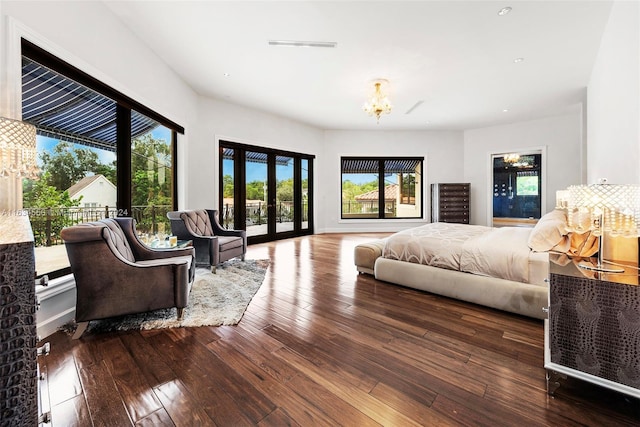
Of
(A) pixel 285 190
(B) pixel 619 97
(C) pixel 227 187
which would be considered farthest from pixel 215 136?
(B) pixel 619 97

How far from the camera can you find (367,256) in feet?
11.7

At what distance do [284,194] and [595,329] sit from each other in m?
6.27

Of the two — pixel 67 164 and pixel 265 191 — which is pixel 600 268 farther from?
pixel 265 191

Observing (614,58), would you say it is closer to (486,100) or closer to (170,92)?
(486,100)

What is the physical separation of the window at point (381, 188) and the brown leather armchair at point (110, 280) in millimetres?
6178

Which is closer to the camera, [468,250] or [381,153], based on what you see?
[468,250]

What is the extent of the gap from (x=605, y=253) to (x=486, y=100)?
15.1 feet

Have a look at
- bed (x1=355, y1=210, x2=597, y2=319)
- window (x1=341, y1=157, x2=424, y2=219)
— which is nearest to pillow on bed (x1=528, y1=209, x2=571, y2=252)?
bed (x1=355, y1=210, x2=597, y2=319)

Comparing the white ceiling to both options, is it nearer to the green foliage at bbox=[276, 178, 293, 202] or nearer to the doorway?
the doorway

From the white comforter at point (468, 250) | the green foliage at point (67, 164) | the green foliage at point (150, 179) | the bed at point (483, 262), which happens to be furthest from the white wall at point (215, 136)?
the white comforter at point (468, 250)

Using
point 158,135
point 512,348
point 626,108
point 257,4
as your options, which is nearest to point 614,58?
point 626,108

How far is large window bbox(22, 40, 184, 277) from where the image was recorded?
7.60 feet

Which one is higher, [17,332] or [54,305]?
[17,332]

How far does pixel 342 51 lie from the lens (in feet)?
11.8
